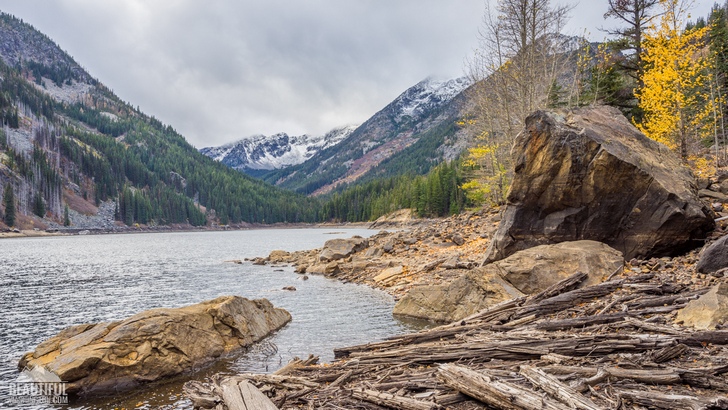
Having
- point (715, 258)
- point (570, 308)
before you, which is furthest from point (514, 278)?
point (715, 258)

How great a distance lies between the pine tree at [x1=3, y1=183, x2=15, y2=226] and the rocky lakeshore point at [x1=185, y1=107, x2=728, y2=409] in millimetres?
133211

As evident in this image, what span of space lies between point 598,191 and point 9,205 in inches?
5562

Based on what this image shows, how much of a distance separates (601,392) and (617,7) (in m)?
30.8

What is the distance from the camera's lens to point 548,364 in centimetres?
638

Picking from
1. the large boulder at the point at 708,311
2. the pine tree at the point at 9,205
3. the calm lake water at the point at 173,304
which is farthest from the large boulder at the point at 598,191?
the pine tree at the point at 9,205

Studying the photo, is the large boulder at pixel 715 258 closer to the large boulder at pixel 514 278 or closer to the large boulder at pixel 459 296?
the large boulder at pixel 514 278

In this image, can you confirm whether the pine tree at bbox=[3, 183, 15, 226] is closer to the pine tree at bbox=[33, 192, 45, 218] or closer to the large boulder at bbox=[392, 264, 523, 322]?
the pine tree at bbox=[33, 192, 45, 218]

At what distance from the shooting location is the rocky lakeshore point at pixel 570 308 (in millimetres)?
5594

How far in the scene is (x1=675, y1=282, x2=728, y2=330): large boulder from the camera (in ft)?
21.9

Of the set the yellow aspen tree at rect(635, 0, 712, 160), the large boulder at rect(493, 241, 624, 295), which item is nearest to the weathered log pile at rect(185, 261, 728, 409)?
the large boulder at rect(493, 241, 624, 295)

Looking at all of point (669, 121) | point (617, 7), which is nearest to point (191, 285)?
point (669, 121)

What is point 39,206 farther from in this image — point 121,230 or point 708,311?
point 708,311

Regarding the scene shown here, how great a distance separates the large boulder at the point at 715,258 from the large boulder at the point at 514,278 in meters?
2.17

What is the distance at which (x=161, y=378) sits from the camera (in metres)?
11.2
